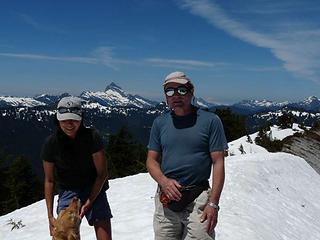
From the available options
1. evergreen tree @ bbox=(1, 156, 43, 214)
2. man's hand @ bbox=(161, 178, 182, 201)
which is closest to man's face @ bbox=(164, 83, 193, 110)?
man's hand @ bbox=(161, 178, 182, 201)

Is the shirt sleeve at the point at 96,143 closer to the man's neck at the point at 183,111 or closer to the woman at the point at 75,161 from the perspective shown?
the woman at the point at 75,161

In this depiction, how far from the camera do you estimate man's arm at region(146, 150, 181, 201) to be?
16.9 ft

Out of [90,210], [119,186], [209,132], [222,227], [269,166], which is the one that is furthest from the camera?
[269,166]

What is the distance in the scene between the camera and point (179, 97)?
5.13 metres

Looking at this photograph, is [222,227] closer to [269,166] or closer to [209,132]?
[209,132]

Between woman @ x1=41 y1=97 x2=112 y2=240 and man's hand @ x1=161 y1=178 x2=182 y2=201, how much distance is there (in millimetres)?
787

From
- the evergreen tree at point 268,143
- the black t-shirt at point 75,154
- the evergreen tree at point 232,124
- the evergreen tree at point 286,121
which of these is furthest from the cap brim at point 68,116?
the evergreen tree at point 232,124

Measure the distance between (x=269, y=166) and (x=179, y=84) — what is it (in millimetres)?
13167

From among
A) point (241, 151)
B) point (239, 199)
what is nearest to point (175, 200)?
point (239, 199)

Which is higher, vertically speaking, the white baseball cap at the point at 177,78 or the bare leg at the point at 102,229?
the white baseball cap at the point at 177,78

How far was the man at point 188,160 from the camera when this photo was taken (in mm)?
5043

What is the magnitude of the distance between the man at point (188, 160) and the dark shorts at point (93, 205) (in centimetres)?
80

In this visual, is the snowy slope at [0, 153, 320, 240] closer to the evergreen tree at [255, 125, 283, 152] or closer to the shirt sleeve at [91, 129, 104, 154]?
the shirt sleeve at [91, 129, 104, 154]

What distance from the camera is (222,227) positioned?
377 inches
